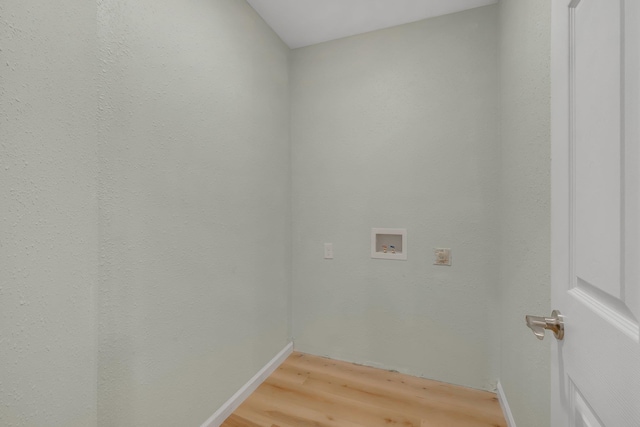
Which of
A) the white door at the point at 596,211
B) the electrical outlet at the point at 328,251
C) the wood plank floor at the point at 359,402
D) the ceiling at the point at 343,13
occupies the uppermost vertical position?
the ceiling at the point at 343,13

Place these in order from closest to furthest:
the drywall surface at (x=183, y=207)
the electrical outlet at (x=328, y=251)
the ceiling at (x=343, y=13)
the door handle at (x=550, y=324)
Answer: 1. the door handle at (x=550, y=324)
2. the drywall surface at (x=183, y=207)
3. the ceiling at (x=343, y=13)
4. the electrical outlet at (x=328, y=251)

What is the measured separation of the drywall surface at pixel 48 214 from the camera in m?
0.69

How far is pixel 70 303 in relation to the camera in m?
0.82

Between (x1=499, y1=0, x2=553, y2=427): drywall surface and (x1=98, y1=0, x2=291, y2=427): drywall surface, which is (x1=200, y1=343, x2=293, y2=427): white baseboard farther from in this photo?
(x1=499, y1=0, x2=553, y2=427): drywall surface

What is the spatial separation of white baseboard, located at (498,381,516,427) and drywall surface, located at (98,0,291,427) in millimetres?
1437

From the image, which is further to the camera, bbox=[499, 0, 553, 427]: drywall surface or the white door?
bbox=[499, 0, 553, 427]: drywall surface

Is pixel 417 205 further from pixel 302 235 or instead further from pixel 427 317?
pixel 302 235

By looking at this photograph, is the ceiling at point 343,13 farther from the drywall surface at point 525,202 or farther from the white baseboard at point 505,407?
the white baseboard at point 505,407

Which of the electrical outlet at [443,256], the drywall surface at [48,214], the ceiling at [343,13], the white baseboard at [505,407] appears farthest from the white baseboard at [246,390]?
the ceiling at [343,13]

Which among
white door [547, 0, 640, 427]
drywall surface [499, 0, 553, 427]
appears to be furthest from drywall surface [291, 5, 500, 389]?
white door [547, 0, 640, 427]

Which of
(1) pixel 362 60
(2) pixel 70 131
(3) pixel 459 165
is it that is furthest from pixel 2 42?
(3) pixel 459 165

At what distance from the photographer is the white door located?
39cm

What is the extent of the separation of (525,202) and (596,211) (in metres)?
0.77

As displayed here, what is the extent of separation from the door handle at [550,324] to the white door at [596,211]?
2cm
